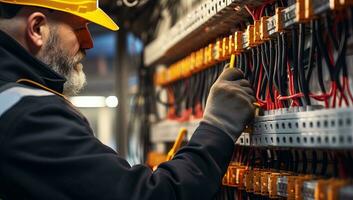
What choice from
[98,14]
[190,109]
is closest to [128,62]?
[190,109]

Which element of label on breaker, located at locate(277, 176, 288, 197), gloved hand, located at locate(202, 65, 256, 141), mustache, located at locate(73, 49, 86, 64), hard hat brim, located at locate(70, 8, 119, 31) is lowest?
label on breaker, located at locate(277, 176, 288, 197)

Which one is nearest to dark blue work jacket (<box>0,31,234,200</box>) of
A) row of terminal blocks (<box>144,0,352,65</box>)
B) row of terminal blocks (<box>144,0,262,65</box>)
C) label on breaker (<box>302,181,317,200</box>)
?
label on breaker (<box>302,181,317,200</box>)

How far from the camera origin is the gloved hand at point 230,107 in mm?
1477

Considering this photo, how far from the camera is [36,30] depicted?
1.60 meters

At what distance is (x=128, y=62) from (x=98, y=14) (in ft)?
6.08

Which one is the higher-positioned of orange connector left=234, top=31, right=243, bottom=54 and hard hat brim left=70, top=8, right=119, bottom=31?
hard hat brim left=70, top=8, right=119, bottom=31

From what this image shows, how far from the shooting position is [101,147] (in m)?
1.40

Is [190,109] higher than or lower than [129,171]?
higher

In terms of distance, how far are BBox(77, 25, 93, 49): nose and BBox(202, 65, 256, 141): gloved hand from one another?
0.48m

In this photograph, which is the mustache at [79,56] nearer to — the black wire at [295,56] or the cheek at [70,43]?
the cheek at [70,43]

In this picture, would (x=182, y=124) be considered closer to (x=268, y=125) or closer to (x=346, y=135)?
(x=268, y=125)

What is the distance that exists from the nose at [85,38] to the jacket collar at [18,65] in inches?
9.1

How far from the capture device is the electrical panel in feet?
3.88

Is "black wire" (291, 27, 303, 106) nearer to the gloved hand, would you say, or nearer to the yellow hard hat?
the gloved hand
